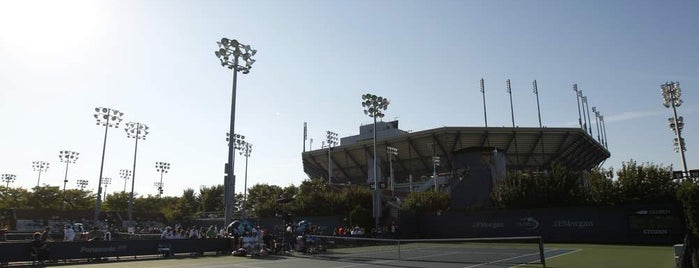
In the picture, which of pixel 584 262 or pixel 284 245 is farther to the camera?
pixel 284 245

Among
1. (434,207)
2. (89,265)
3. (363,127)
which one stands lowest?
(89,265)

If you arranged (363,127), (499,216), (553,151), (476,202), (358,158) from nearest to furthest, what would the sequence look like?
(499,216) < (476,202) < (553,151) < (358,158) < (363,127)

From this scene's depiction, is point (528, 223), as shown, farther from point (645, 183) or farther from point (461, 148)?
point (461, 148)

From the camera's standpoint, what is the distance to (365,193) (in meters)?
49.9

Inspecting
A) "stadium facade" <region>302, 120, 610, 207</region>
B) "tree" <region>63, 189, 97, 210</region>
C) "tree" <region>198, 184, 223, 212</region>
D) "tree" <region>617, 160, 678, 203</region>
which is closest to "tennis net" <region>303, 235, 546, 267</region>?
"tree" <region>617, 160, 678, 203</region>

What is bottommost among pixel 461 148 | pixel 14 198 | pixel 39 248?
pixel 39 248

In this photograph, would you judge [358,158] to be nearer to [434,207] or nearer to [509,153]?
[509,153]

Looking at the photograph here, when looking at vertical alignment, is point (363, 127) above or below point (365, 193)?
above

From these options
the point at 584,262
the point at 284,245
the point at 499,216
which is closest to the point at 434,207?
the point at 499,216

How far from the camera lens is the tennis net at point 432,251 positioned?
1859cm

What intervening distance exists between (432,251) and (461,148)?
202ft

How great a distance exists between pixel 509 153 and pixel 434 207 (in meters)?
46.4

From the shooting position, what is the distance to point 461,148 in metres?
83.8

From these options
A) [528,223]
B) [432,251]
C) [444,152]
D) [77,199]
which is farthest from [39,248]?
[444,152]
